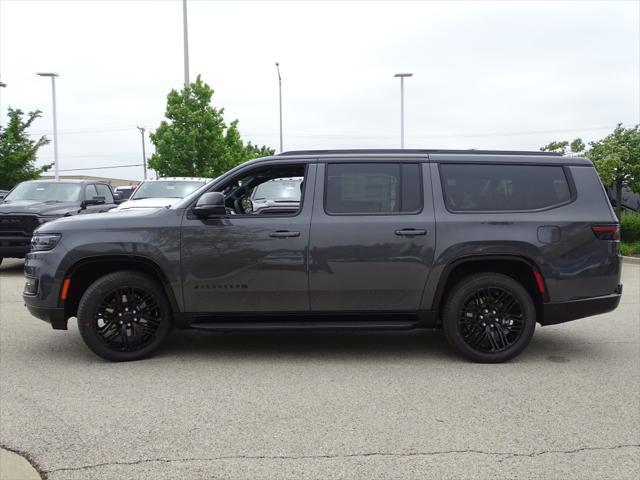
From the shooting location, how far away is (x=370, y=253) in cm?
552

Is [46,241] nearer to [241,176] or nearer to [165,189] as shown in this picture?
[241,176]

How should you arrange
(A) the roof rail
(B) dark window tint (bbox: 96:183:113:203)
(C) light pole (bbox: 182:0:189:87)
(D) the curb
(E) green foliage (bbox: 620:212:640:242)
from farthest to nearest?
(C) light pole (bbox: 182:0:189:87)
(E) green foliage (bbox: 620:212:640:242)
(B) dark window tint (bbox: 96:183:113:203)
(A) the roof rail
(D) the curb

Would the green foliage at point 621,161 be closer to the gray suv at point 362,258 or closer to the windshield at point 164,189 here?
the windshield at point 164,189

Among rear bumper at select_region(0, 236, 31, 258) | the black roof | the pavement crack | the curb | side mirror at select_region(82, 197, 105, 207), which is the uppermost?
the black roof

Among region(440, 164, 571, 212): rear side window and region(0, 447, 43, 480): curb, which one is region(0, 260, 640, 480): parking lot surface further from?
region(440, 164, 571, 212): rear side window

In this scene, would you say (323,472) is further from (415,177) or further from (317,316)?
(415,177)

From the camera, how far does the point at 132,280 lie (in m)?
5.58

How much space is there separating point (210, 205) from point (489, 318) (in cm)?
271

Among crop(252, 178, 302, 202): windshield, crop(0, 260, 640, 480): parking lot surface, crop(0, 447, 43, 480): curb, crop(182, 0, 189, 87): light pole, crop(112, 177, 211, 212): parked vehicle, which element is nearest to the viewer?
crop(0, 447, 43, 480): curb

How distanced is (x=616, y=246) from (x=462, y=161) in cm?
160

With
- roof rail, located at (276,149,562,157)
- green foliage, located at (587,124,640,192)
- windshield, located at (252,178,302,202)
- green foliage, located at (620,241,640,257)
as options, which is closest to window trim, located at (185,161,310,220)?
roof rail, located at (276,149,562,157)

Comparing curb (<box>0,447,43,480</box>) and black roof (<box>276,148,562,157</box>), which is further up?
black roof (<box>276,148,562,157</box>)

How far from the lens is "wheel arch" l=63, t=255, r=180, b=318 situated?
5594 millimetres

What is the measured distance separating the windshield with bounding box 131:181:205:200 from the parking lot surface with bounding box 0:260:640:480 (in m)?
7.24
